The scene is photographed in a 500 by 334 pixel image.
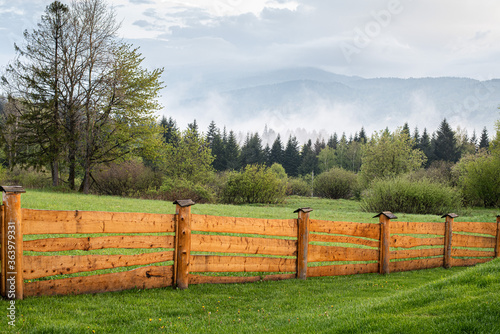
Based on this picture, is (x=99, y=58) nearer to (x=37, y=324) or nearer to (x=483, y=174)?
(x=37, y=324)

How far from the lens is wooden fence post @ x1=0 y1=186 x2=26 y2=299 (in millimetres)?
4918

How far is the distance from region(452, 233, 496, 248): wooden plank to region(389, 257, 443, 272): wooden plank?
2.68ft

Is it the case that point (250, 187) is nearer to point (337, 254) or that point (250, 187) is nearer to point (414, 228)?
point (414, 228)

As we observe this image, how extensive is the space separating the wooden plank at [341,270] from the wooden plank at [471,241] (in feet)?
11.5

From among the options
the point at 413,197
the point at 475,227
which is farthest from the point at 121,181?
the point at 475,227

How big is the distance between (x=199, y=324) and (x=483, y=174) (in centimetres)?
3976

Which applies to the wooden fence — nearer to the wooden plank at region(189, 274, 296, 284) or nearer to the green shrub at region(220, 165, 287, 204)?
the wooden plank at region(189, 274, 296, 284)

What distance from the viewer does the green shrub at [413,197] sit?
27.4 m

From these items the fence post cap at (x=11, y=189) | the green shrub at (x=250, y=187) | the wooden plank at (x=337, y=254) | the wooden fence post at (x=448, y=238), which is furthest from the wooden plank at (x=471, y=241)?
the green shrub at (x=250, y=187)

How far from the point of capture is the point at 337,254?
28.5 feet

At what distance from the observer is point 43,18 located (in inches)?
983

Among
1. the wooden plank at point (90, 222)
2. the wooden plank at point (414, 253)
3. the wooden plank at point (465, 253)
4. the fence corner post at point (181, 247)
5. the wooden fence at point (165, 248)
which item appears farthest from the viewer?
the wooden plank at point (465, 253)

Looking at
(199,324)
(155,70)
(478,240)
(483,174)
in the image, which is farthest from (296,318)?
(483,174)

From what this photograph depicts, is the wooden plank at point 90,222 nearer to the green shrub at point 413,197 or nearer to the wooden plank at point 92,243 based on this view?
the wooden plank at point 92,243
